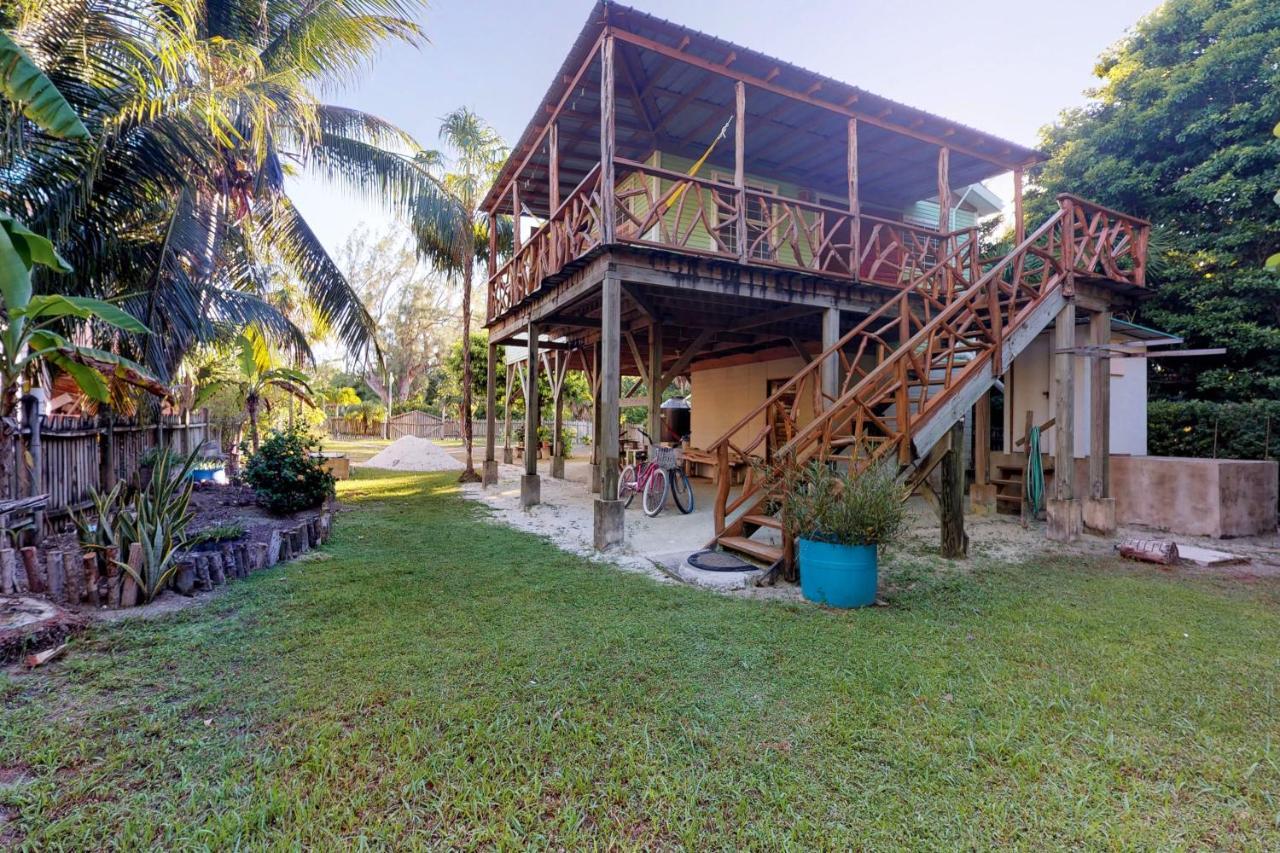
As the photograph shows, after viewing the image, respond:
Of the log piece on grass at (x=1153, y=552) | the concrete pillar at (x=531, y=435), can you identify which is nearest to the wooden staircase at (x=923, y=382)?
the log piece on grass at (x=1153, y=552)

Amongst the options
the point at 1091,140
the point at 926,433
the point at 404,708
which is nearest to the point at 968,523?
the point at 926,433

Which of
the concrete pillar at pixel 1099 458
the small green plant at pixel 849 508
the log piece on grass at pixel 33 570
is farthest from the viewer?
the concrete pillar at pixel 1099 458

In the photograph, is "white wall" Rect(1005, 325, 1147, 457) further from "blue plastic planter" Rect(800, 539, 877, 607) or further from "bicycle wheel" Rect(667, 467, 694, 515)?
"blue plastic planter" Rect(800, 539, 877, 607)

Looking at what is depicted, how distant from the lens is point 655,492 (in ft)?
28.4

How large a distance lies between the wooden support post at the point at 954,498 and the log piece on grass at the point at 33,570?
7.53m

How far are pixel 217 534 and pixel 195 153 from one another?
467cm

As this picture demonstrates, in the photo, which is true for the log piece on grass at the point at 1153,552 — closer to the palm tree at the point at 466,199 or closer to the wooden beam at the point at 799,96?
the wooden beam at the point at 799,96

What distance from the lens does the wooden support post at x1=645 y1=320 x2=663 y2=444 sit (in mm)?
9492

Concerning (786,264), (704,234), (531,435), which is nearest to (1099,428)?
(786,264)

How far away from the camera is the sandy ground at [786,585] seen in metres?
6.05

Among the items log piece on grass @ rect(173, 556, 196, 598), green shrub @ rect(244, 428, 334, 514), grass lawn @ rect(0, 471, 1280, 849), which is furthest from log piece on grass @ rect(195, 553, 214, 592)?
green shrub @ rect(244, 428, 334, 514)

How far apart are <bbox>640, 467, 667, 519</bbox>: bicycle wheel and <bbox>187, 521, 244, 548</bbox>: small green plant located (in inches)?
194

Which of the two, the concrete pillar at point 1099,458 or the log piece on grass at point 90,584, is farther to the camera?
the concrete pillar at point 1099,458

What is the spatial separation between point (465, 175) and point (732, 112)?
8.94 metres
